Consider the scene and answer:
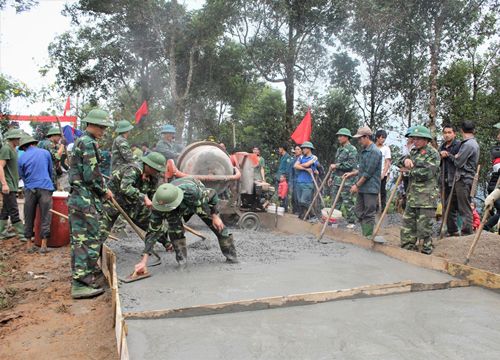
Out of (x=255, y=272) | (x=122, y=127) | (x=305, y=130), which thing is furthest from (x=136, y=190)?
(x=305, y=130)

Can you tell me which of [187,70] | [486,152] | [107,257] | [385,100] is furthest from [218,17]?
[107,257]

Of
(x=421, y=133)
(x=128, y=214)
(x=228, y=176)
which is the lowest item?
(x=128, y=214)

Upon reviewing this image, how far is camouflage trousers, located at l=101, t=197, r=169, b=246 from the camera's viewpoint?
4793 mm

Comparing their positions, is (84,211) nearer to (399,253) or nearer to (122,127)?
(122,127)

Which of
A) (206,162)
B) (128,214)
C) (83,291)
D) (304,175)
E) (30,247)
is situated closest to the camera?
(83,291)

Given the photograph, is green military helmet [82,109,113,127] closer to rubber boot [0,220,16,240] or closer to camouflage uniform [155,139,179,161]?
camouflage uniform [155,139,179,161]

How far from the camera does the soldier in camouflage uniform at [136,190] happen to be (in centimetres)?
467

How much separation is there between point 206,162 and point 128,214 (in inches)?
87.2

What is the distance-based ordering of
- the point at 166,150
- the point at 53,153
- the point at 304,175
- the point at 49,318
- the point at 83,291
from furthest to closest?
1. the point at 53,153
2. the point at 304,175
3. the point at 166,150
4. the point at 83,291
5. the point at 49,318

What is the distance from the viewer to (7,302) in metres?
4.00

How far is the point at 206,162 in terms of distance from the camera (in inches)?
280

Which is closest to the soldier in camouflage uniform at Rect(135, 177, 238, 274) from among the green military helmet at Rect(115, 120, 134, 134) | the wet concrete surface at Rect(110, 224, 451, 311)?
the wet concrete surface at Rect(110, 224, 451, 311)

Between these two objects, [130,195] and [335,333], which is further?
[130,195]

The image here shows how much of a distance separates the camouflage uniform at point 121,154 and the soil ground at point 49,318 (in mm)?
1495
